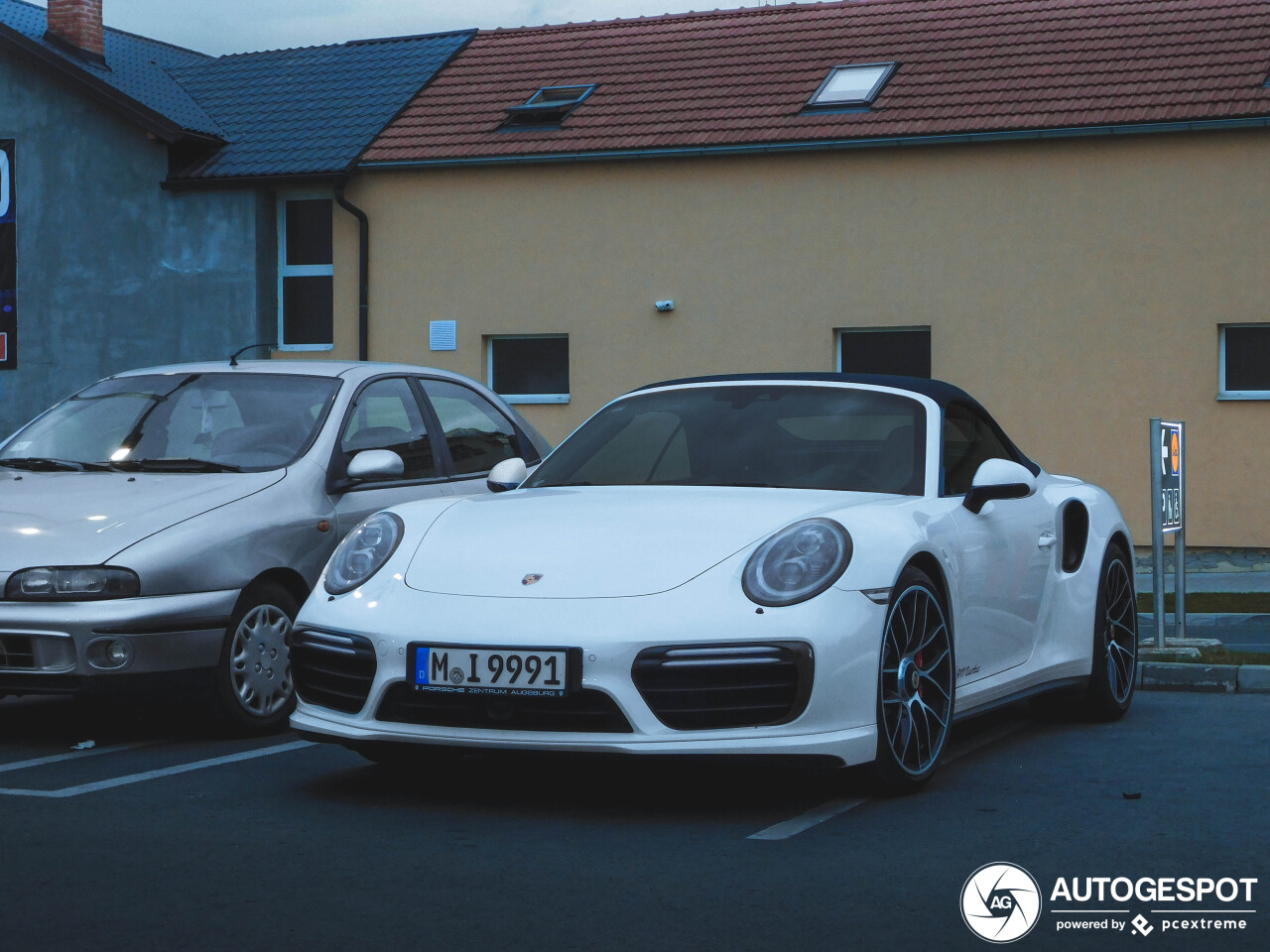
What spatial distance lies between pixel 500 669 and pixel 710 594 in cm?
64

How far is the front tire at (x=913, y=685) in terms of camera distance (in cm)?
524

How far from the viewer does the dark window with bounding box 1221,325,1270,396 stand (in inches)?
647

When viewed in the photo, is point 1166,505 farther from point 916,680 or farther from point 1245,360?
point 1245,360

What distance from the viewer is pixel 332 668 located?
5316 millimetres

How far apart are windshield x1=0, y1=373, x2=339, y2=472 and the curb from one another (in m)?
4.15

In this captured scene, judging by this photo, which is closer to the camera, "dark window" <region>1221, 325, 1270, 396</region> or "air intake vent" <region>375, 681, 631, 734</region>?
"air intake vent" <region>375, 681, 631, 734</region>

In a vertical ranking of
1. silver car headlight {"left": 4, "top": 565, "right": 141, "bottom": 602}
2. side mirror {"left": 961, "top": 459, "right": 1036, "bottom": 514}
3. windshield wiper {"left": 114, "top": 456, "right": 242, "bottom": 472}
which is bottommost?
silver car headlight {"left": 4, "top": 565, "right": 141, "bottom": 602}

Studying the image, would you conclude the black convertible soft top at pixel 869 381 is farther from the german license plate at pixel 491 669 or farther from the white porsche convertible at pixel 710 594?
the german license plate at pixel 491 669

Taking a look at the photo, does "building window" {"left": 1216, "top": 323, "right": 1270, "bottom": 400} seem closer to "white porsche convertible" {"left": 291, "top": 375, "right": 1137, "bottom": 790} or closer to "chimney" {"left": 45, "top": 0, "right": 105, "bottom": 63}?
"white porsche convertible" {"left": 291, "top": 375, "right": 1137, "bottom": 790}

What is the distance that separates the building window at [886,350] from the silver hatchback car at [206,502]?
9.61 meters

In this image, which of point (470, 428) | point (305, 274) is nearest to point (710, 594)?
point (470, 428)

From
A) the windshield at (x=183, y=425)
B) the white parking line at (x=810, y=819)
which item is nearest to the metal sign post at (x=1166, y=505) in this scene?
the white parking line at (x=810, y=819)

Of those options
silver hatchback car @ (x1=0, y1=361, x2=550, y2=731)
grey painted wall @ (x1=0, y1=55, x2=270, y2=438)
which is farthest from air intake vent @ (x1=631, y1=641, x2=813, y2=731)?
grey painted wall @ (x1=0, y1=55, x2=270, y2=438)

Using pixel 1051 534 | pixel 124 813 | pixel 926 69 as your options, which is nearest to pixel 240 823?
pixel 124 813
